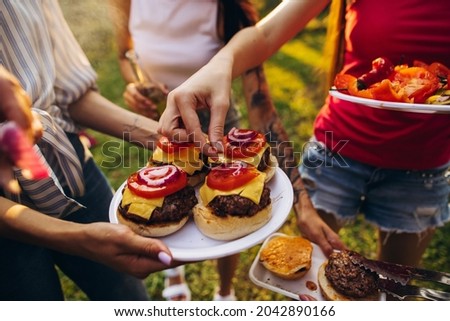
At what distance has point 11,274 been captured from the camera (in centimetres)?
170

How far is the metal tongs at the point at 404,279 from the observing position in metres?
1.61

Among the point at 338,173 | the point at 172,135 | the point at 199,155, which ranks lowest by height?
the point at 338,173

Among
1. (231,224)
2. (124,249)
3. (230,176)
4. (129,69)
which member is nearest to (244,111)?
(129,69)

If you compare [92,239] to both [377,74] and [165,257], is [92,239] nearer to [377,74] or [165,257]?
[165,257]

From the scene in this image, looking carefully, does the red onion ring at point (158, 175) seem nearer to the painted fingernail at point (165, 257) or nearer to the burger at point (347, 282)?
the painted fingernail at point (165, 257)

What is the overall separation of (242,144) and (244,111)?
2.85 meters

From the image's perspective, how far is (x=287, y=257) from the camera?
197 centimetres

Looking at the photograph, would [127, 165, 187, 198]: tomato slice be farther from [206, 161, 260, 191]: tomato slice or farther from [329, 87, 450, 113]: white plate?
[329, 87, 450, 113]: white plate

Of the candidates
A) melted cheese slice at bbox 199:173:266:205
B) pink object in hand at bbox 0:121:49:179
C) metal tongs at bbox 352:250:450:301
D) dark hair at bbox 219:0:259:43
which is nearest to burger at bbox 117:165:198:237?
melted cheese slice at bbox 199:173:266:205

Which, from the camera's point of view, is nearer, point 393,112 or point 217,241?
point 217,241

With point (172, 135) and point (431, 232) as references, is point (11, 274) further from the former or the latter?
point (431, 232)

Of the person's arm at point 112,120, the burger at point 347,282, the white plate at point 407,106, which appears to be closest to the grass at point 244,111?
the person's arm at point 112,120
